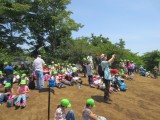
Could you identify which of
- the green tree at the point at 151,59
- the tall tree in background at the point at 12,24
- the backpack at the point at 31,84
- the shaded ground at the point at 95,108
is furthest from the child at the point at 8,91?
the green tree at the point at 151,59

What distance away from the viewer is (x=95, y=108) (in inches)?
566

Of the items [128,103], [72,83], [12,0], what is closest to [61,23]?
[12,0]

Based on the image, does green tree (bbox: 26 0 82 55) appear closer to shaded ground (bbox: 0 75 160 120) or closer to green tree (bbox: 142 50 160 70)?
shaded ground (bbox: 0 75 160 120)

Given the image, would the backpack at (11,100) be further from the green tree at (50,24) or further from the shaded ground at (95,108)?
the green tree at (50,24)

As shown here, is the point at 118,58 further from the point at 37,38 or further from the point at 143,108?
the point at 143,108

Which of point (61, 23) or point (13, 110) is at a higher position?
point (61, 23)

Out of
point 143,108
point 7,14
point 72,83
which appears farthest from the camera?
point 7,14

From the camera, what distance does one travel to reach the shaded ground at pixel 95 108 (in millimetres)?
13484

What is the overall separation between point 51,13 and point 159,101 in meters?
19.5

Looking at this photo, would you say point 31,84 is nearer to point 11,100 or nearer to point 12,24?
point 11,100

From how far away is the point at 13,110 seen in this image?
13875mm

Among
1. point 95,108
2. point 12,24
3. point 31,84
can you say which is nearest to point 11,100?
point 31,84

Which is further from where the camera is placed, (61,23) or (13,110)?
(61,23)

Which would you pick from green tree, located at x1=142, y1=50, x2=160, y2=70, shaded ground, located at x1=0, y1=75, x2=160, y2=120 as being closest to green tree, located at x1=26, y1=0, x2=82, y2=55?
shaded ground, located at x1=0, y1=75, x2=160, y2=120
